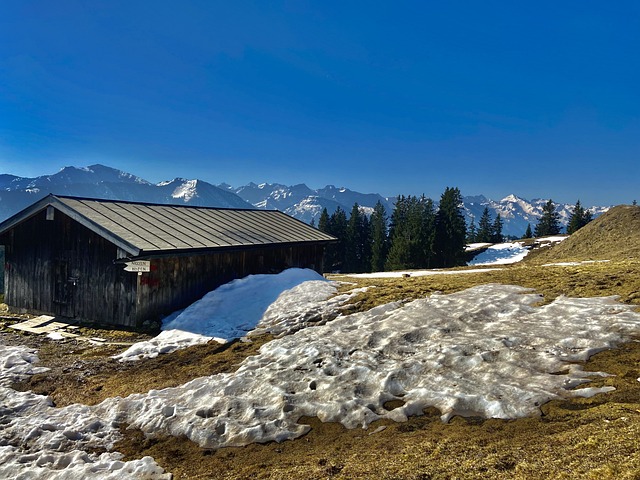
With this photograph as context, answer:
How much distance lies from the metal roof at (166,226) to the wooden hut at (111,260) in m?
0.05

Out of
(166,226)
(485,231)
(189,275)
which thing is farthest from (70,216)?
(485,231)

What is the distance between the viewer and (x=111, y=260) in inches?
635

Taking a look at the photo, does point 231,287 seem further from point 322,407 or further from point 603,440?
point 603,440

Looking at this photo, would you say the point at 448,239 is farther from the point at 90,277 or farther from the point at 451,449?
the point at 451,449

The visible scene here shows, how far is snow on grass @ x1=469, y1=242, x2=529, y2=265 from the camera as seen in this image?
2719 inches

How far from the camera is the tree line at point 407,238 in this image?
203 feet

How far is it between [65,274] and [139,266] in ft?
16.0

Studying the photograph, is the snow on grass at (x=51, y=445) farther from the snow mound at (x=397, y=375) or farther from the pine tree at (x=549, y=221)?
the pine tree at (x=549, y=221)

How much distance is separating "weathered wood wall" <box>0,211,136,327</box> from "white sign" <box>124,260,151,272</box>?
0.54m

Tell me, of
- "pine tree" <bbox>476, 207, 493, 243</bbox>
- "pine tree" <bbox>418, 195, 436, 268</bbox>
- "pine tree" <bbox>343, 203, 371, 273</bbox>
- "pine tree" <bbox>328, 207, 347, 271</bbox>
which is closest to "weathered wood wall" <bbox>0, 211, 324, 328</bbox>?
"pine tree" <bbox>418, 195, 436, 268</bbox>

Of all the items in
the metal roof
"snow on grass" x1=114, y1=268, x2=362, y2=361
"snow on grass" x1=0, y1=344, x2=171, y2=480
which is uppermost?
the metal roof

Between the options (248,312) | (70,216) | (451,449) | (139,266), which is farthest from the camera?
(70,216)

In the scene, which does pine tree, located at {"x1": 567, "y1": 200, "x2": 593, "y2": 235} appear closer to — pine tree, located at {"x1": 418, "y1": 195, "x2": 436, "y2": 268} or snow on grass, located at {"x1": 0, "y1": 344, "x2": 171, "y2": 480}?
pine tree, located at {"x1": 418, "y1": 195, "x2": 436, "y2": 268}

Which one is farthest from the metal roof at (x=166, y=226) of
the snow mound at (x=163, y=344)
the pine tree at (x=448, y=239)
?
the pine tree at (x=448, y=239)
